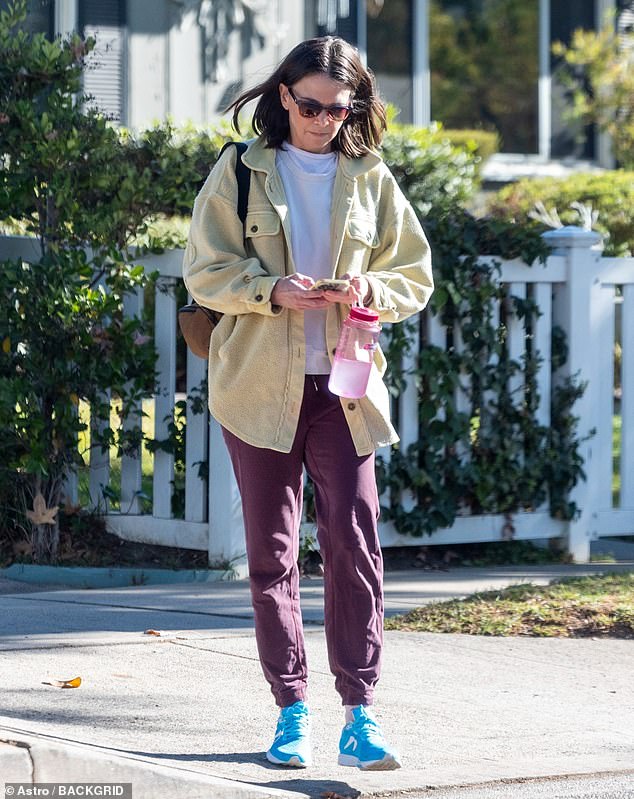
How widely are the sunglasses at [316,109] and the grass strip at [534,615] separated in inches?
95.9

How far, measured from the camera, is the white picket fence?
21.2ft

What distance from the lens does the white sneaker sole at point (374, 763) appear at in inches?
145

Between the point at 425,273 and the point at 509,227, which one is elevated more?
the point at 509,227

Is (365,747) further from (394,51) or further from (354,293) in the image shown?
(394,51)

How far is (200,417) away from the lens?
21.1 feet

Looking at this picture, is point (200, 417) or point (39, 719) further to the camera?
point (200, 417)

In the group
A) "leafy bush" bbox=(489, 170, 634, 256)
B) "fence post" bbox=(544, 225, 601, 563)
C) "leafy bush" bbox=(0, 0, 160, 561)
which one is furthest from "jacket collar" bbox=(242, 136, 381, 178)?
"leafy bush" bbox=(489, 170, 634, 256)

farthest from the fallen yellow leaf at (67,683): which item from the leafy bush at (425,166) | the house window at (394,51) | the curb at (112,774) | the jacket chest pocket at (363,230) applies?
the house window at (394,51)

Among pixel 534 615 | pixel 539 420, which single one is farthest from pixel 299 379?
pixel 539 420

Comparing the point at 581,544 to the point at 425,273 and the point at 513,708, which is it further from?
the point at 425,273

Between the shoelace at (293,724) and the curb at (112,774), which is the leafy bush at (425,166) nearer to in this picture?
the shoelace at (293,724)

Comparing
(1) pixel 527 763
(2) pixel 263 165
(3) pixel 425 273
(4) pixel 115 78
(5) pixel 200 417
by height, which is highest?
(4) pixel 115 78

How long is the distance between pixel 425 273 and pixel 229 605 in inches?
93.5

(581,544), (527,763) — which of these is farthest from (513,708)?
(581,544)
